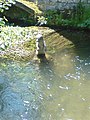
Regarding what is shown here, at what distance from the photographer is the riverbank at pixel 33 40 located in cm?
812

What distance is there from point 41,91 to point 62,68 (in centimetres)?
112

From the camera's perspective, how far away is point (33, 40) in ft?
28.6

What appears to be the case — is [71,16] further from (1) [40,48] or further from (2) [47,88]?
(2) [47,88]

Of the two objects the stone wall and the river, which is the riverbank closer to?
the river

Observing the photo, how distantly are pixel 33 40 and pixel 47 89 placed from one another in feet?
7.26

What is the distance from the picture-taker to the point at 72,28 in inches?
400

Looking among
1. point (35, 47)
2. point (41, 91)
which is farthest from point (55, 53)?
point (41, 91)

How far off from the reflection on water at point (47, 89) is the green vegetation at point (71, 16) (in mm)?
2109

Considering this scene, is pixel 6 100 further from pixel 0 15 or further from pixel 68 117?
pixel 0 15

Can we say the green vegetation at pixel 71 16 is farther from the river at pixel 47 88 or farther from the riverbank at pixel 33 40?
the river at pixel 47 88

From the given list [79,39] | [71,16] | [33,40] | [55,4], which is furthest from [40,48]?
[55,4]

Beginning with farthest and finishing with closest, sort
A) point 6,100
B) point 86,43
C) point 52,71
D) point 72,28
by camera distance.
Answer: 1. point 72,28
2. point 86,43
3. point 52,71
4. point 6,100

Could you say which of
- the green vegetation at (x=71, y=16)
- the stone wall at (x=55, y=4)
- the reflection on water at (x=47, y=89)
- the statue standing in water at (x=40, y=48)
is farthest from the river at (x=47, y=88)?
the stone wall at (x=55, y=4)

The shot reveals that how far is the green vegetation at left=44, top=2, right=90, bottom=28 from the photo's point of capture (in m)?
10.2
